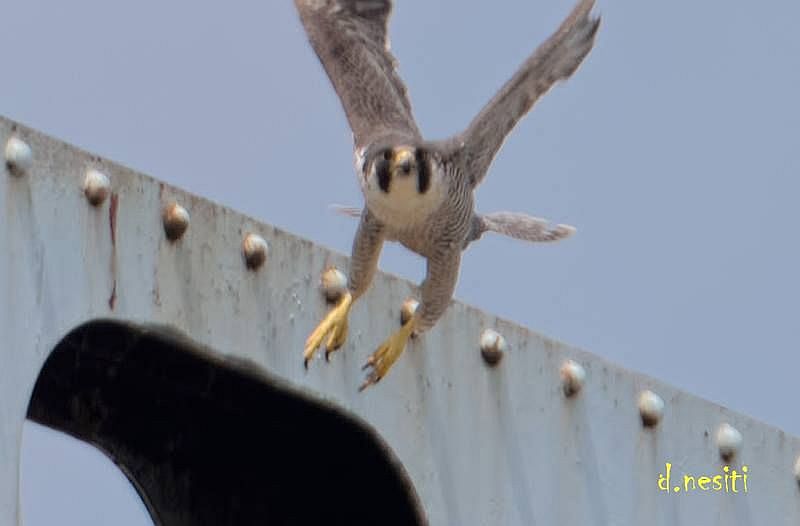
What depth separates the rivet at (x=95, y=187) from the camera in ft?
22.7

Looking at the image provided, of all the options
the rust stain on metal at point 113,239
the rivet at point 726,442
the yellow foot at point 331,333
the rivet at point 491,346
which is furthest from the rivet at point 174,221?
the rivet at point 726,442

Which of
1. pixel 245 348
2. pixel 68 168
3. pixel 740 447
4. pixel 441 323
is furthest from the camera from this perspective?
pixel 740 447

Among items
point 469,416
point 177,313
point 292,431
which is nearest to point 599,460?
point 469,416

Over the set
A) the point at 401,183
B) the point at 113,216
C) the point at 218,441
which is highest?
the point at 401,183

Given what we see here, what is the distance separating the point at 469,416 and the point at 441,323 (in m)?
0.28

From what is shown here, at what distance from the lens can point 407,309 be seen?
25.6ft

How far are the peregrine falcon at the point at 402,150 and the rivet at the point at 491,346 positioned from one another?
26 centimetres

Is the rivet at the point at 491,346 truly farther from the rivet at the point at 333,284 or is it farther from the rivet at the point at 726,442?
the rivet at the point at 726,442

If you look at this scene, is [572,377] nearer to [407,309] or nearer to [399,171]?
[407,309]

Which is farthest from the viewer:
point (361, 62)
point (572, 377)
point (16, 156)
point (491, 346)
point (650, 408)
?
point (650, 408)

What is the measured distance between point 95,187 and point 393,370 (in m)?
1.21

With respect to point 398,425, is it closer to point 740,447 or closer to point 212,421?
point 212,421

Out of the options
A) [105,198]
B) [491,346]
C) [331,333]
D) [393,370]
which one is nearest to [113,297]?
[105,198]

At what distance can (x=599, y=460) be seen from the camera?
8.26 m
